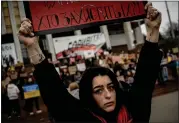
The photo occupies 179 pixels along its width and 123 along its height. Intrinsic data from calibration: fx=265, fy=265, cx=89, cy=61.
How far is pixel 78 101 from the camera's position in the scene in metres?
1.26

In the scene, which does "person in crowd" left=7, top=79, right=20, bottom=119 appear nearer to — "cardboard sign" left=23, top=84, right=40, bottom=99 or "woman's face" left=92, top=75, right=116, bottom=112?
"cardboard sign" left=23, top=84, right=40, bottom=99

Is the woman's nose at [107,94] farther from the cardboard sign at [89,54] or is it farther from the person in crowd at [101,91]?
the cardboard sign at [89,54]

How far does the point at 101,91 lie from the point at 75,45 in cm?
1142

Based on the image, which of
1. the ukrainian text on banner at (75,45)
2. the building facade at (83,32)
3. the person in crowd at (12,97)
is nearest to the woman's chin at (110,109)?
the person in crowd at (12,97)

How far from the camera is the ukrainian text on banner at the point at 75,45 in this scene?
1240 cm

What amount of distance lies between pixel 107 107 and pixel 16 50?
1203cm

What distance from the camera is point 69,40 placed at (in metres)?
12.5

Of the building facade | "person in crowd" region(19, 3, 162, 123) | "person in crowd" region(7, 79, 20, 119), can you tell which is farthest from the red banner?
the building facade

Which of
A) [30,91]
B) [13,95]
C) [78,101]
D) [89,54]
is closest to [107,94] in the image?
[78,101]

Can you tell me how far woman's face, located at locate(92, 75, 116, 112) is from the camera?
1.20 m

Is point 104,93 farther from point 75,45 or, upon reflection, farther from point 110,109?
→ point 75,45

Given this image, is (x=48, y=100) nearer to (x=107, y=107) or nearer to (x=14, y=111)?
(x=107, y=107)

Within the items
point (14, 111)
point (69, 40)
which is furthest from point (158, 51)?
point (69, 40)

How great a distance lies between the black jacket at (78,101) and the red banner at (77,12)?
56 centimetres
